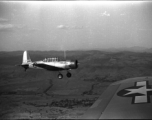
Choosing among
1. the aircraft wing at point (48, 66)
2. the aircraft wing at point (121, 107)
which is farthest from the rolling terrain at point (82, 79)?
the aircraft wing at point (121, 107)

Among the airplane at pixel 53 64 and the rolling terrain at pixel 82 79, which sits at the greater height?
the airplane at pixel 53 64

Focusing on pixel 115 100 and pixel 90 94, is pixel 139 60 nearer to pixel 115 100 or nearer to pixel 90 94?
pixel 90 94

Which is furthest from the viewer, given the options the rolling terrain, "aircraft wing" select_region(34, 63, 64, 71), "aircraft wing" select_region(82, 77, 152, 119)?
the rolling terrain

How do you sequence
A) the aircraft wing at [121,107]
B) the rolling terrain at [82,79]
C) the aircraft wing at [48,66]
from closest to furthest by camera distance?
the aircraft wing at [121,107], the aircraft wing at [48,66], the rolling terrain at [82,79]

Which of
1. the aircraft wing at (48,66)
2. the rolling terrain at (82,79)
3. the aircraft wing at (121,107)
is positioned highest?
the aircraft wing at (48,66)

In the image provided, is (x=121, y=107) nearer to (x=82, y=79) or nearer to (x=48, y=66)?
(x=48, y=66)

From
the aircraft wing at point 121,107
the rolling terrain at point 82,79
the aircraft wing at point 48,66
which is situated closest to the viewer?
the aircraft wing at point 121,107

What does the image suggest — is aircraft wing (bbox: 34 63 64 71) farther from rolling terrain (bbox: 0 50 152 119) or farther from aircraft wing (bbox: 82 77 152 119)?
rolling terrain (bbox: 0 50 152 119)

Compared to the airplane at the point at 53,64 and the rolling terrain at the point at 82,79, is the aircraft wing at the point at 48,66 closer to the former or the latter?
the airplane at the point at 53,64

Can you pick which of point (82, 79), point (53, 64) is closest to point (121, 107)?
point (53, 64)

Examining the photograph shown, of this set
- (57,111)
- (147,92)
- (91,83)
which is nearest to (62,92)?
(91,83)

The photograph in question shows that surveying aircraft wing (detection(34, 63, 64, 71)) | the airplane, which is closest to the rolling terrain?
the airplane
